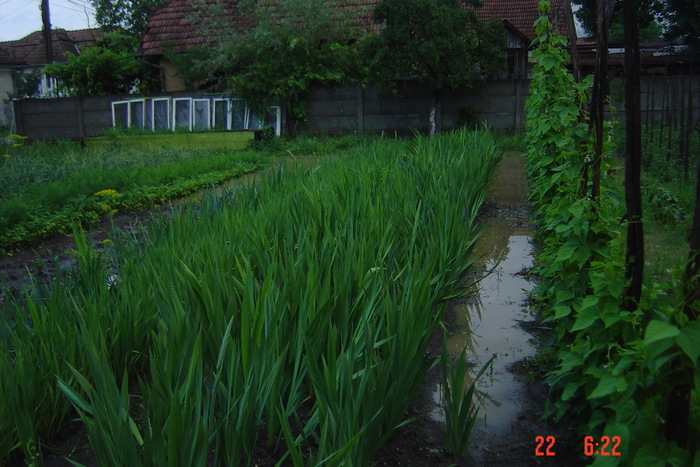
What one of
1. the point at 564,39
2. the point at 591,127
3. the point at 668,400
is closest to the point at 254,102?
the point at 564,39

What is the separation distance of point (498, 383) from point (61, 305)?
160 centimetres

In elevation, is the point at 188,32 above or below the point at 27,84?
above

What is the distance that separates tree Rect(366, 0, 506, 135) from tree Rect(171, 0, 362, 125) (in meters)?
1.46

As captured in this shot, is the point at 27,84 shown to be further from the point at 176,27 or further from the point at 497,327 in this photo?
the point at 497,327

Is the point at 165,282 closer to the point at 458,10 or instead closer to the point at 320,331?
the point at 320,331

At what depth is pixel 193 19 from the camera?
56.1 feet

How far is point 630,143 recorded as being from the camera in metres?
1.59

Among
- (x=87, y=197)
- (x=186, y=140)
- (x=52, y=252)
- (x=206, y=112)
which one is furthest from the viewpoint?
(x=206, y=112)

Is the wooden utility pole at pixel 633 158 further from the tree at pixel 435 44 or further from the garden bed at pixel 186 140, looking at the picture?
the garden bed at pixel 186 140

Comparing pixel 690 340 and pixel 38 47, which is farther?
pixel 38 47

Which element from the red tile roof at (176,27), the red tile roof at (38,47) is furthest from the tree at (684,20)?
the red tile roof at (38,47)

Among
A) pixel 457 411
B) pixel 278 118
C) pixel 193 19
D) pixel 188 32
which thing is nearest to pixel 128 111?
pixel 193 19

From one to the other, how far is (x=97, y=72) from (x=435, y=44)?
1056 centimetres

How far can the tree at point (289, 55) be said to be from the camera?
13539 mm
